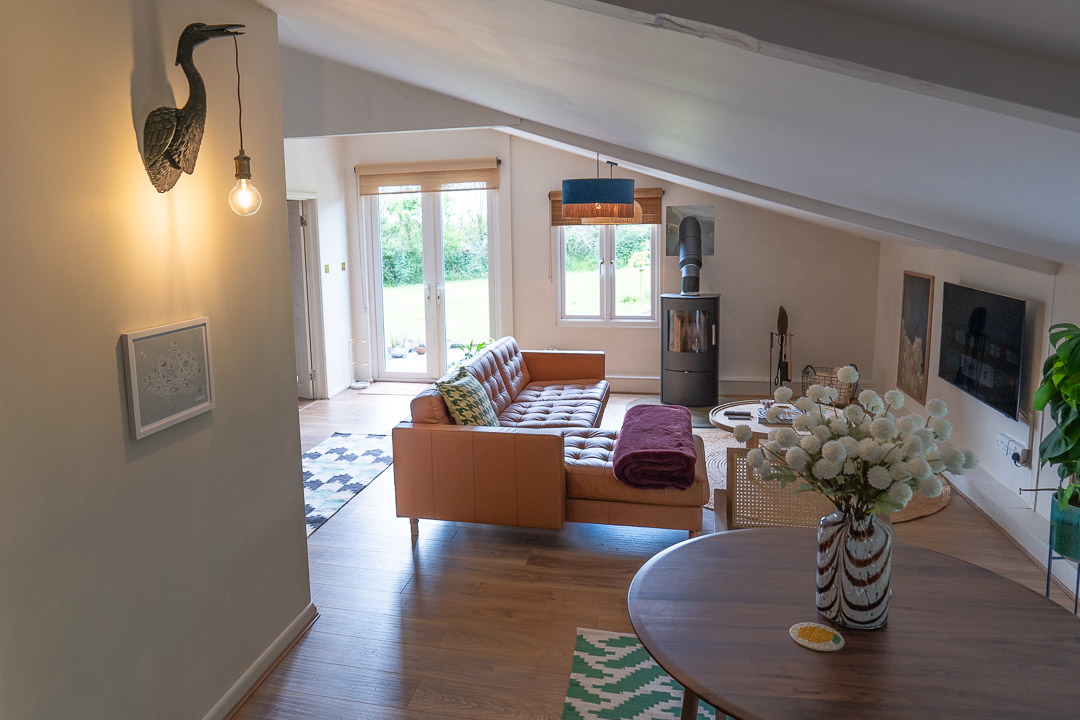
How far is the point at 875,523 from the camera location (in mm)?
1826

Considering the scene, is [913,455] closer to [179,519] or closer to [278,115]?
[179,519]

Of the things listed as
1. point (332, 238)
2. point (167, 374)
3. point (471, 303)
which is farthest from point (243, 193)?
point (471, 303)

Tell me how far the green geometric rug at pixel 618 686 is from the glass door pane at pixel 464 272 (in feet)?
16.8

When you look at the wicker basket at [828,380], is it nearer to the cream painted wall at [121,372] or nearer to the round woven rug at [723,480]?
the round woven rug at [723,480]

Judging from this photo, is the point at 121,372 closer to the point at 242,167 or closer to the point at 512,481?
the point at 242,167

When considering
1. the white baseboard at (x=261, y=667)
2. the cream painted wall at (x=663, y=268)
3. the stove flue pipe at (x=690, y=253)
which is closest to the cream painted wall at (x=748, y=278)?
the cream painted wall at (x=663, y=268)

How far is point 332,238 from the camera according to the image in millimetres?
7484

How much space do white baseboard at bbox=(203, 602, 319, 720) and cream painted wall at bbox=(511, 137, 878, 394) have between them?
4847mm

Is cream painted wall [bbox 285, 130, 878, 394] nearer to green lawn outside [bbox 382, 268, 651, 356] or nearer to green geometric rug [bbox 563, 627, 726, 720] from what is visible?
green lawn outside [bbox 382, 268, 651, 356]

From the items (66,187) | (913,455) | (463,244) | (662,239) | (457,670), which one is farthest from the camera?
(463,244)

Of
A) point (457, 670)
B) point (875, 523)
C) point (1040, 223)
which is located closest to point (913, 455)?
point (875, 523)

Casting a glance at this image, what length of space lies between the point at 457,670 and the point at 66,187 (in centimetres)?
214

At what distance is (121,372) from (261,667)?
1372 millimetres

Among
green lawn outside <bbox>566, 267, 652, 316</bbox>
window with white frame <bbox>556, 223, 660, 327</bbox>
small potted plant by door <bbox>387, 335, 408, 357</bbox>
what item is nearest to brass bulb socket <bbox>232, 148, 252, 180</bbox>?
window with white frame <bbox>556, 223, 660, 327</bbox>
